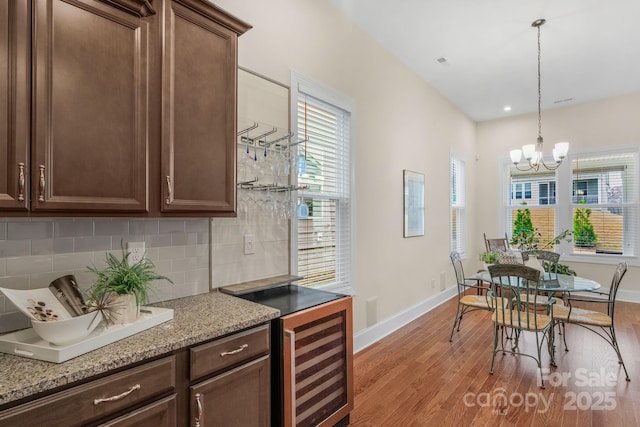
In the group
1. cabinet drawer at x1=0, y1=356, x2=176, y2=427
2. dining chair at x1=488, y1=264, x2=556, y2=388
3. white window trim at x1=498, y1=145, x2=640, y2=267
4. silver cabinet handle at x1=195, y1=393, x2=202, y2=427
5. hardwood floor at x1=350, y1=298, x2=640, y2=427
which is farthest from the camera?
white window trim at x1=498, y1=145, x2=640, y2=267

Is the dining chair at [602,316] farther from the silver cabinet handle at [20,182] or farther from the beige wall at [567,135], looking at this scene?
the silver cabinet handle at [20,182]

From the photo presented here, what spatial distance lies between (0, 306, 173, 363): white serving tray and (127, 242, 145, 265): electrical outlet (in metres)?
0.40

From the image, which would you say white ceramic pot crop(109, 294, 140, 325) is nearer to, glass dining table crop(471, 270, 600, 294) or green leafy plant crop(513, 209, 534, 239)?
glass dining table crop(471, 270, 600, 294)

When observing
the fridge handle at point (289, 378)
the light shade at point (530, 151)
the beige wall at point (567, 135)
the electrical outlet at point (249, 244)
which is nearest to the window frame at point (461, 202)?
the beige wall at point (567, 135)

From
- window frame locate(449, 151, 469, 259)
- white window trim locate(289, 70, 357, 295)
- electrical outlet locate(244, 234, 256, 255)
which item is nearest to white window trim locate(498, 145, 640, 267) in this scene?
window frame locate(449, 151, 469, 259)

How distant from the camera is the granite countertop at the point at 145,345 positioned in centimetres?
101

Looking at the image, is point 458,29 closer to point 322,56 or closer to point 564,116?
point 322,56

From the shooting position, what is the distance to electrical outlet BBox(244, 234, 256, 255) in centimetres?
232

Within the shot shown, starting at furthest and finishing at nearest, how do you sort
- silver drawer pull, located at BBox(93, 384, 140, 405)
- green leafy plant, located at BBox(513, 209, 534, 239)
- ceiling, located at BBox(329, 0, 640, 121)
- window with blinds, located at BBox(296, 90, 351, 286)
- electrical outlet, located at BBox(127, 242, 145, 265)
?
1. green leafy plant, located at BBox(513, 209, 534, 239)
2. ceiling, located at BBox(329, 0, 640, 121)
3. window with blinds, located at BBox(296, 90, 351, 286)
4. electrical outlet, located at BBox(127, 242, 145, 265)
5. silver drawer pull, located at BBox(93, 384, 140, 405)

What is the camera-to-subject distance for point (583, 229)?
18.7ft

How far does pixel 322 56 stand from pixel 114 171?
2.18 m

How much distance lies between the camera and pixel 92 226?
65.1 inches

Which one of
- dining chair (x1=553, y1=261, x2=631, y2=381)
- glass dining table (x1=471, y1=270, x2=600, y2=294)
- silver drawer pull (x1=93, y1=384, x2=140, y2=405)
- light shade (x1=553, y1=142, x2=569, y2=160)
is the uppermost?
light shade (x1=553, y1=142, x2=569, y2=160)

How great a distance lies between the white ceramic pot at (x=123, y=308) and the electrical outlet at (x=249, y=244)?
943mm
